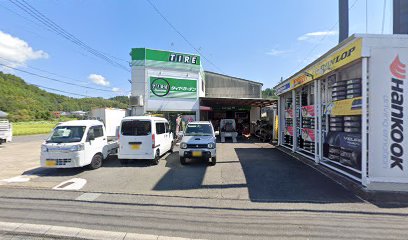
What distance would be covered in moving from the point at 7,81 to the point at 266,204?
5518cm

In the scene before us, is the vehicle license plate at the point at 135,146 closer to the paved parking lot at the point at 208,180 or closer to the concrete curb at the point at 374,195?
the paved parking lot at the point at 208,180

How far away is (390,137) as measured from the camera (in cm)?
568

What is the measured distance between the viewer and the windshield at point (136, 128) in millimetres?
8945

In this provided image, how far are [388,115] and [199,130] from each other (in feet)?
21.8

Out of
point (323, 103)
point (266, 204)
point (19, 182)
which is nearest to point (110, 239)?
point (266, 204)

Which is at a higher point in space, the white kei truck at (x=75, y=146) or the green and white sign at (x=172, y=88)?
the green and white sign at (x=172, y=88)

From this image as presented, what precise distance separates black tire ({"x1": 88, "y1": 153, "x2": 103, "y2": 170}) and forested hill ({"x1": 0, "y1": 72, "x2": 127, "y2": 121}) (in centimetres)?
3347

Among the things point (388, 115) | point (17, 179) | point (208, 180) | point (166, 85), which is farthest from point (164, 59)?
point (388, 115)

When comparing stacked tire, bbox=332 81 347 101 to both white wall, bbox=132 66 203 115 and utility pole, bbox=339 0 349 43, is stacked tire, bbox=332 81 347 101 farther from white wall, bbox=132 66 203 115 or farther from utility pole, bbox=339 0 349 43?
white wall, bbox=132 66 203 115

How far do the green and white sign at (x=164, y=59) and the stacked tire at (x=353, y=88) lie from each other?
14.4 metres

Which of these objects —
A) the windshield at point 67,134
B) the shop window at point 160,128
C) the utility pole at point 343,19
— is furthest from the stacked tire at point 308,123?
the windshield at point 67,134

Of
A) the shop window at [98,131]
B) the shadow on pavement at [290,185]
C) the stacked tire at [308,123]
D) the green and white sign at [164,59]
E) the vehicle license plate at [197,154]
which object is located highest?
the green and white sign at [164,59]

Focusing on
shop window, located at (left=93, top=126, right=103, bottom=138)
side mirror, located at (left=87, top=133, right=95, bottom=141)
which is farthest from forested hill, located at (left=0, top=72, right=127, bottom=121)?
side mirror, located at (left=87, top=133, right=95, bottom=141)

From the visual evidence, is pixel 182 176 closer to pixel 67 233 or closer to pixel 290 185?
pixel 290 185
